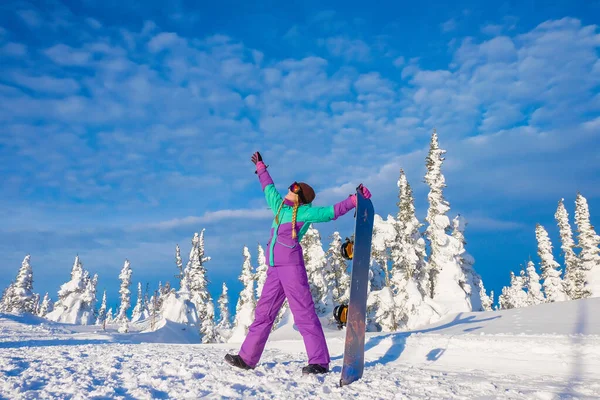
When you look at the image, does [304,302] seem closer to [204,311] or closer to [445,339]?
[445,339]

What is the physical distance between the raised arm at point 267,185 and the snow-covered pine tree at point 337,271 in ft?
84.5

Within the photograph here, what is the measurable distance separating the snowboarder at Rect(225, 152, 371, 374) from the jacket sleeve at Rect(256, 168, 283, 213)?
2cm

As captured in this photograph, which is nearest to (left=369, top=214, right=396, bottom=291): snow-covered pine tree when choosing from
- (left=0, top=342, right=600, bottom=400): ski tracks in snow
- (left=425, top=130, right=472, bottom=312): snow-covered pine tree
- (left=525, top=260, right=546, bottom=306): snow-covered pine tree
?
(left=425, top=130, right=472, bottom=312): snow-covered pine tree

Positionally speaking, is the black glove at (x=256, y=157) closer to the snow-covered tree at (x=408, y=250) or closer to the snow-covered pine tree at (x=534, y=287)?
the snow-covered tree at (x=408, y=250)

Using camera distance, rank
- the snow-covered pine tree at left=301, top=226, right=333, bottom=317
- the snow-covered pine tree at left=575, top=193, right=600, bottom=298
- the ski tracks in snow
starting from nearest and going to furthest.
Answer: the ski tracks in snow < the snow-covered pine tree at left=301, top=226, right=333, bottom=317 < the snow-covered pine tree at left=575, top=193, right=600, bottom=298

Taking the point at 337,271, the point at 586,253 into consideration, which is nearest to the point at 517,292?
the point at 586,253

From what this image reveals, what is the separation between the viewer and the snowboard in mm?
4520

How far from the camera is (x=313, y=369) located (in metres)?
4.71

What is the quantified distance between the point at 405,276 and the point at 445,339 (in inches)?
788

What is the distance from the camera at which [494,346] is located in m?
8.01

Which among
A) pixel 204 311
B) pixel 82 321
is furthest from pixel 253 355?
pixel 82 321

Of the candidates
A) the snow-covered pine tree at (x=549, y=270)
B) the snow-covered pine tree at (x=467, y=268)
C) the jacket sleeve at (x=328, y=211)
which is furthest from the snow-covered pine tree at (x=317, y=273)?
the snow-covered pine tree at (x=549, y=270)

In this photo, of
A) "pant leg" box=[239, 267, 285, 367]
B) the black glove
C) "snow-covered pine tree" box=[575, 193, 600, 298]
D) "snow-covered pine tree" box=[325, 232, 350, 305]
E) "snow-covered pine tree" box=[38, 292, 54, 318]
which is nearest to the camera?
"pant leg" box=[239, 267, 285, 367]

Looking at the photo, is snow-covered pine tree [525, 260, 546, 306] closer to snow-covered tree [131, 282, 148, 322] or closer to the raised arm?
the raised arm
